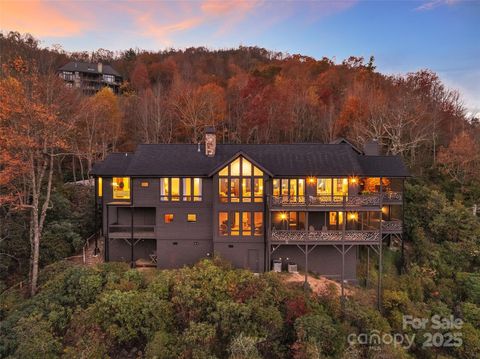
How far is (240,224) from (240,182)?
289cm

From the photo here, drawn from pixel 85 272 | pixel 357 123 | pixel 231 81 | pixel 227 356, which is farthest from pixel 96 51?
pixel 227 356

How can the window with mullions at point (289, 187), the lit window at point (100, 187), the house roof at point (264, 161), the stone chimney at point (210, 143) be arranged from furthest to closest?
1. the lit window at point (100, 187)
2. the stone chimney at point (210, 143)
3. the window with mullions at point (289, 187)
4. the house roof at point (264, 161)

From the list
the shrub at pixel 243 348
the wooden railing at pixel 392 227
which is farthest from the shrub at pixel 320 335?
the wooden railing at pixel 392 227

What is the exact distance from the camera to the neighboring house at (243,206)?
66.1 ft

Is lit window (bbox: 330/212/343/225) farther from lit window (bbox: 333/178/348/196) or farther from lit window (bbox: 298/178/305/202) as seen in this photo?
lit window (bbox: 298/178/305/202)

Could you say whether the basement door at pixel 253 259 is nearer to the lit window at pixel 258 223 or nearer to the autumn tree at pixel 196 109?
the lit window at pixel 258 223

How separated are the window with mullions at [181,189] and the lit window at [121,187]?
3.15 metres

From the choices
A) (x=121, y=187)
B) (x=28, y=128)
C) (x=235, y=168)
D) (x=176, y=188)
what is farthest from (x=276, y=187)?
(x=28, y=128)

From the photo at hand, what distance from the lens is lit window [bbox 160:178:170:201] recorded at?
68.8 feet

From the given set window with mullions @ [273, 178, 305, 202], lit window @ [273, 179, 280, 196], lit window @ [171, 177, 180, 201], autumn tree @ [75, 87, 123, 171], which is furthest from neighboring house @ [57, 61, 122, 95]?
window with mullions @ [273, 178, 305, 202]

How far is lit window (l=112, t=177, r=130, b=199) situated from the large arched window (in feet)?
23.7

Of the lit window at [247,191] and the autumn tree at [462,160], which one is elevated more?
the autumn tree at [462,160]

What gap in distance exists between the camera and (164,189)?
2105 cm

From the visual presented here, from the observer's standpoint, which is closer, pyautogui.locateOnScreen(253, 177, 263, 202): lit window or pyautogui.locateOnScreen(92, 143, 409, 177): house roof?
pyautogui.locateOnScreen(253, 177, 263, 202): lit window
